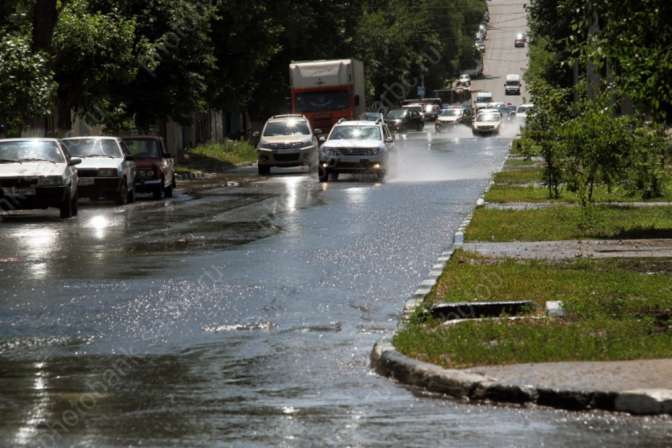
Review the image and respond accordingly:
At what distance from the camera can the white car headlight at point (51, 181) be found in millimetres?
29406

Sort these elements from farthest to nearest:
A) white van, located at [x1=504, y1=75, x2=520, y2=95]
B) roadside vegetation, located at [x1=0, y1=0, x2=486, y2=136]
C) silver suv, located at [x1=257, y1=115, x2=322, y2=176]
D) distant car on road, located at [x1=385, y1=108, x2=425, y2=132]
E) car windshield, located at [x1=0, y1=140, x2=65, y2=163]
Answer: white van, located at [x1=504, y1=75, x2=520, y2=95] → distant car on road, located at [x1=385, y1=108, x2=425, y2=132] → silver suv, located at [x1=257, y1=115, x2=322, y2=176] → roadside vegetation, located at [x1=0, y1=0, x2=486, y2=136] → car windshield, located at [x1=0, y1=140, x2=65, y2=163]

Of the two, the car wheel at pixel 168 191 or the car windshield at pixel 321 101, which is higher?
the car windshield at pixel 321 101

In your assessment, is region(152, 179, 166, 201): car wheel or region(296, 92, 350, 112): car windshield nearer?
region(152, 179, 166, 201): car wheel

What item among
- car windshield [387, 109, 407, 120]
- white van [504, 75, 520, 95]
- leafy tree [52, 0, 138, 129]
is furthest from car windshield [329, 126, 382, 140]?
white van [504, 75, 520, 95]

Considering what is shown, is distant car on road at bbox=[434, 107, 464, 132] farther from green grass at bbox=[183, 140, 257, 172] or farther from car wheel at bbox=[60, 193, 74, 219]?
car wheel at bbox=[60, 193, 74, 219]

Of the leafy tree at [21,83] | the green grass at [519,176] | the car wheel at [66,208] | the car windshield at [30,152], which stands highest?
the leafy tree at [21,83]

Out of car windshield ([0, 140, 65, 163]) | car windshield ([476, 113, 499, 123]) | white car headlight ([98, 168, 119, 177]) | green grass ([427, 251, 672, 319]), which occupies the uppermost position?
car windshield ([0, 140, 65, 163])

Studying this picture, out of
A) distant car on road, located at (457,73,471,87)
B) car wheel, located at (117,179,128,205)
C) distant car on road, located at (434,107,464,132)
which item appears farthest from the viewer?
distant car on road, located at (457,73,471,87)

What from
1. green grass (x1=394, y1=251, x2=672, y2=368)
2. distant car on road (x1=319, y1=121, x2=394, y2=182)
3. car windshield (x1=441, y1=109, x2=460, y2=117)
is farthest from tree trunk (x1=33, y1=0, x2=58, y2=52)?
car windshield (x1=441, y1=109, x2=460, y2=117)

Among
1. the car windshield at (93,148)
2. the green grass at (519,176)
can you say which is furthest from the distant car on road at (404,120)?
the car windshield at (93,148)

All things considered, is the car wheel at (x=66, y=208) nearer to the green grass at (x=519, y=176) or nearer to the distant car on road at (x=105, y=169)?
the distant car on road at (x=105, y=169)

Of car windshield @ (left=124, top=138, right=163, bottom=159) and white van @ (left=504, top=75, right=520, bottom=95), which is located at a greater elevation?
car windshield @ (left=124, top=138, right=163, bottom=159)

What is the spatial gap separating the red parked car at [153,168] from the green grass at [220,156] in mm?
17223

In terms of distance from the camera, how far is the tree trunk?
40812 millimetres
